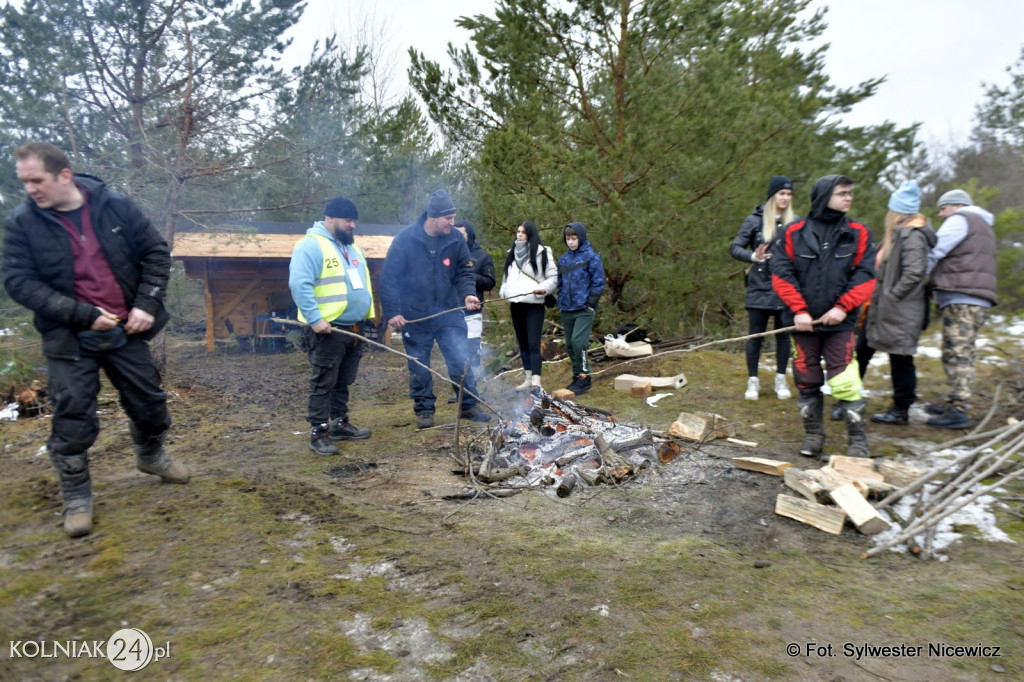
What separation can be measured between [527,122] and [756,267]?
3.62 metres

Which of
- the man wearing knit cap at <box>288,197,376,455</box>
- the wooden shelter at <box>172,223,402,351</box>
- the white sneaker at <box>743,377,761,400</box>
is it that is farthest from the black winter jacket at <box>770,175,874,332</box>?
the wooden shelter at <box>172,223,402,351</box>

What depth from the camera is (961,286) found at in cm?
498

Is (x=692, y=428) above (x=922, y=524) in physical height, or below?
above

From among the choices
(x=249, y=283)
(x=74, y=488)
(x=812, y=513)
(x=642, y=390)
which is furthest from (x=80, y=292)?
(x=249, y=283)

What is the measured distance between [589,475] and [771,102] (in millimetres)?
6391

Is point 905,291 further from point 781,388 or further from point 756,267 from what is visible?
point 781,388

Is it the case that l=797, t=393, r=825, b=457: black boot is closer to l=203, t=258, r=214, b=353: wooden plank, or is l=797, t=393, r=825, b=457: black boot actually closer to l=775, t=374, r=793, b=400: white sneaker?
l=775, t=374, r=793, b=400: white sneaker

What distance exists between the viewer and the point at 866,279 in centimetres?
433

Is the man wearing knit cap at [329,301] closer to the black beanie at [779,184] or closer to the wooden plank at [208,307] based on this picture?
the black beanie at [779,184]

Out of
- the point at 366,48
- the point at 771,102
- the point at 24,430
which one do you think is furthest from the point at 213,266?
the point at 771,102

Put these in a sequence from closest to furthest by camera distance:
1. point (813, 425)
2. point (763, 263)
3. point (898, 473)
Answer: point (898, 473) → point (813, 425) → point (763, 263)

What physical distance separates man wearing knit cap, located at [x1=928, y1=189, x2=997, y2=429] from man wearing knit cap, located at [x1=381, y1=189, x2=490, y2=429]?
4.14 meters

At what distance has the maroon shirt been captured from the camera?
11.1ft

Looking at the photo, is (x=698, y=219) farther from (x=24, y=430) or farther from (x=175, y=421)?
(x=24, y=430)
